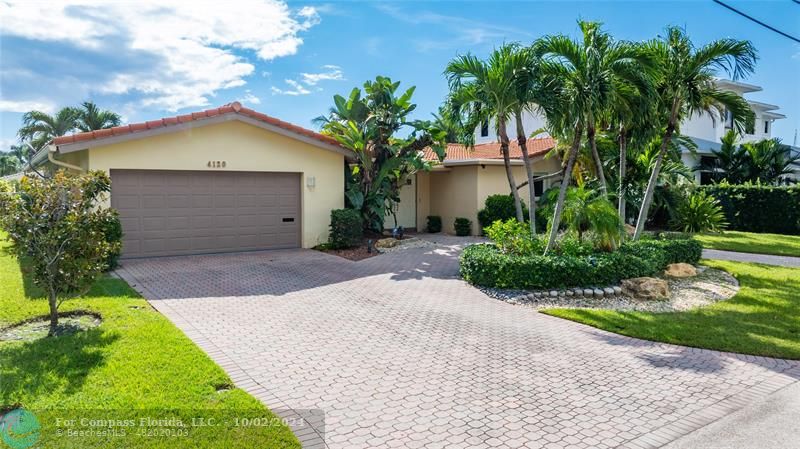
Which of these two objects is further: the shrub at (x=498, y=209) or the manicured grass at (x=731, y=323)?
the shrub at (x=498, y=209)

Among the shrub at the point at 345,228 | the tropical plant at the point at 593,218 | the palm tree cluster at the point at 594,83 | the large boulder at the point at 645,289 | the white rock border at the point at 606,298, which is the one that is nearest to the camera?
the white rock border at the point at 606,298

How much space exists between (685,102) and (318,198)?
10059 mm

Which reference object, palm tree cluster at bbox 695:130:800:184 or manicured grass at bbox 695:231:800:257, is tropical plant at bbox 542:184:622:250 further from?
palm tree cluster at bbox 695:130:800:184

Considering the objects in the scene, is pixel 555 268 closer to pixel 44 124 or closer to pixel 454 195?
pixel 454 195

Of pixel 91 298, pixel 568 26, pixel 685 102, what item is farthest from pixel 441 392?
pixel 685 102

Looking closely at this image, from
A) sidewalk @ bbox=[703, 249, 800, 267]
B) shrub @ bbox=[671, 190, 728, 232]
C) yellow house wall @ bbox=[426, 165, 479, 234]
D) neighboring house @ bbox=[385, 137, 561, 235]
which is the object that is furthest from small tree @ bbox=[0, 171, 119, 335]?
shrub @ bbox=[671, 190, 728, 232]

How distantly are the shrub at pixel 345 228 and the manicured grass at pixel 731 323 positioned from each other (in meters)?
7.52

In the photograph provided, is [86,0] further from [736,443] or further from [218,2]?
[736,443]

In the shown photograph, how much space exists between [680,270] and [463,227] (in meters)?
8.46

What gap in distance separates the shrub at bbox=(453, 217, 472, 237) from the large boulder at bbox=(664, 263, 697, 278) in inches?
317

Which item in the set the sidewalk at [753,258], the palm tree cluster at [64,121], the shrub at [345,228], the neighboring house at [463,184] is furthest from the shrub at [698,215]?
the palm tree cluster at [64,121]

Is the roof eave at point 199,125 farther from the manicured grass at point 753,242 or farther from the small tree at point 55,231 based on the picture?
the manicured grass at point 753,242

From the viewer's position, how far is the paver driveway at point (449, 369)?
450cm

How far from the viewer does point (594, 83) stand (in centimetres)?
960
